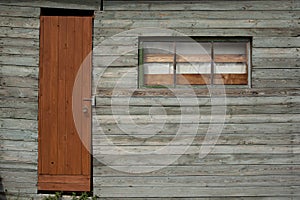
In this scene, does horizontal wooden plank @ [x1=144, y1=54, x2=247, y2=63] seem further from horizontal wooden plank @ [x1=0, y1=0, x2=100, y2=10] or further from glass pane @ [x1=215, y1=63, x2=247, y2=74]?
horizontal wooden plank @ [x1=0, y1=0, x2=100, y2=10]

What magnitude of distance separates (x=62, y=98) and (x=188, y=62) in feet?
5.59

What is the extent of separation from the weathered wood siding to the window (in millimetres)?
130

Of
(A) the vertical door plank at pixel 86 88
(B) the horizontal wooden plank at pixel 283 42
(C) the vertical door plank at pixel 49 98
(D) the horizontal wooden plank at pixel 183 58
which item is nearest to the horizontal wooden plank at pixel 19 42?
(C) the vertical door plank at pixel 49 98

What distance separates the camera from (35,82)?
5.19 meters

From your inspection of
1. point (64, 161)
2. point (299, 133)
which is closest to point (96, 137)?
point (64, 161)

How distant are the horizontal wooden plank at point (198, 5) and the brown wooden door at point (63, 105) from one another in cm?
67

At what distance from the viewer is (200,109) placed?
522cm

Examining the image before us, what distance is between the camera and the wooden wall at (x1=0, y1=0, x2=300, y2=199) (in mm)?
5211

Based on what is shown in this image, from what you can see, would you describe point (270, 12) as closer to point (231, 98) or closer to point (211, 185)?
point (231, 98)

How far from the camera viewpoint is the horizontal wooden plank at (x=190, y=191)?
17.1 feet

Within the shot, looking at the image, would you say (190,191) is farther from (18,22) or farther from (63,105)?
(18,22)

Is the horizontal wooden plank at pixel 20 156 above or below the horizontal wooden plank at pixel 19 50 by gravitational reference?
below

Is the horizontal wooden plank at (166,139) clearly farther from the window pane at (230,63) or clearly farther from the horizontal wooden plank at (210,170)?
the window pane at (230,63)

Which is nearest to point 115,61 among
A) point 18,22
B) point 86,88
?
point 86,88
